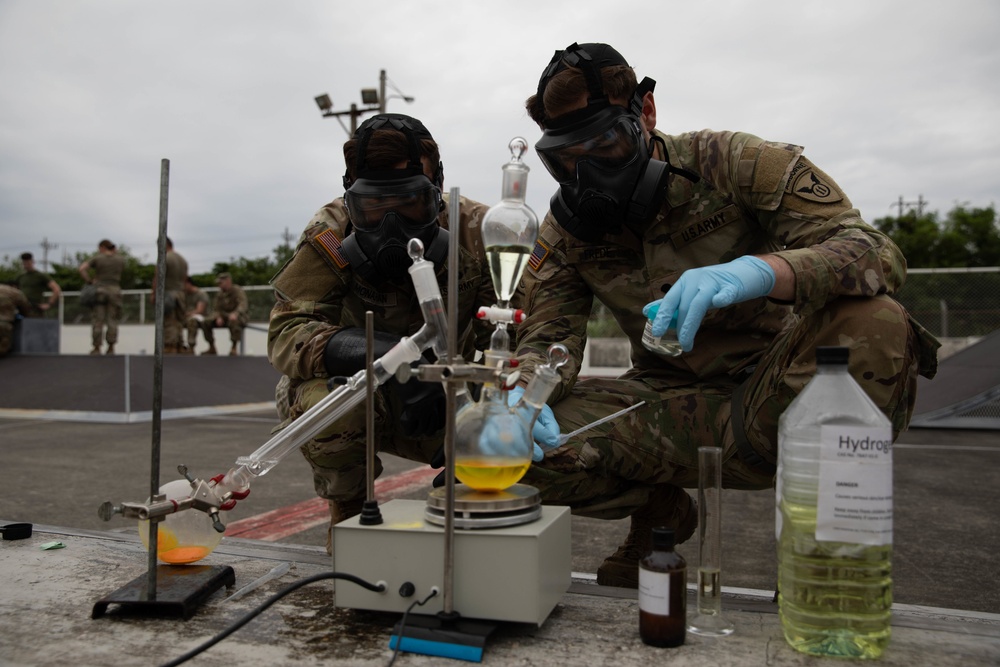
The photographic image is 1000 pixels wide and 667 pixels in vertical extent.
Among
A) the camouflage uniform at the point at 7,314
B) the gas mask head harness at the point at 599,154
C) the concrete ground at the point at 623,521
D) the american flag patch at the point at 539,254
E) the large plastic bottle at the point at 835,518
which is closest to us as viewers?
the large plastic bottle at the point at 835,518

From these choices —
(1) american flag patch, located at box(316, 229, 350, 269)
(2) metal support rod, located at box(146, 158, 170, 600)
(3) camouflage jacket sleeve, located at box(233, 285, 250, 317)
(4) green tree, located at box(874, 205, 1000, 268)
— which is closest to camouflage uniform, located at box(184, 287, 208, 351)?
(3) camouflage jacket sleeve, located at box(233, 285, 250, 317)

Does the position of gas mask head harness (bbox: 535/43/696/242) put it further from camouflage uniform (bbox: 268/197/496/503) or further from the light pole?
the light pole

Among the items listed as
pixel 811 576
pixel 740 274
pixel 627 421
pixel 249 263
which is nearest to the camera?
pixel 811 576

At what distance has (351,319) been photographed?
2850 mm

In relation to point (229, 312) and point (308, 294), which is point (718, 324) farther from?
point (229, 312)

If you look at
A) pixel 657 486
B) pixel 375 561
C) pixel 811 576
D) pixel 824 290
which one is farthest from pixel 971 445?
pixel 375 561

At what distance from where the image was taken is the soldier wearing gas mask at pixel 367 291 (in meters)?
2.30

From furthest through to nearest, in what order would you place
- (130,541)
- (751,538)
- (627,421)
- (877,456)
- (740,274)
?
1. (751,538)
2. (627,421)
3. (130,541)
4. (740,274)
5. (877,456)

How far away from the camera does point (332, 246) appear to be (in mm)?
2578

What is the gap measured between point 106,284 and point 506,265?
12.5 meters

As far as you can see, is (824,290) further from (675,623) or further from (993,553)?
(993,553)

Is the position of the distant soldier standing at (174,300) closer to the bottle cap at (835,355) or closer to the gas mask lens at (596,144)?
the gas mask lens at (596,144)

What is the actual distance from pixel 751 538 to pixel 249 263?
151ft

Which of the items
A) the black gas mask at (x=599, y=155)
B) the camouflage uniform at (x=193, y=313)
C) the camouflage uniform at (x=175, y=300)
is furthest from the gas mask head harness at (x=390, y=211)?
the camouflage uniform at (x=193, y=313)
